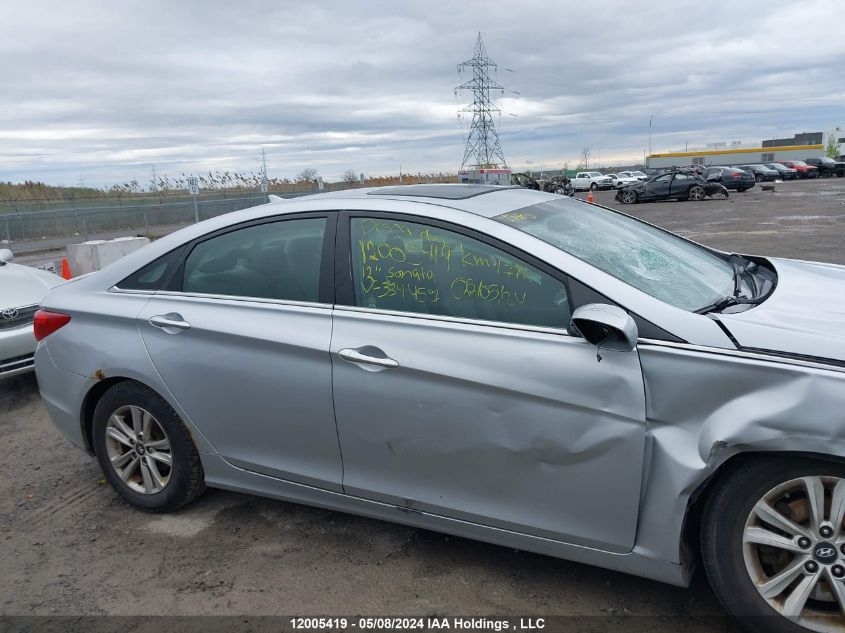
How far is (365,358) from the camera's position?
2.87m

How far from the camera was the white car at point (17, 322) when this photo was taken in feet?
18.4

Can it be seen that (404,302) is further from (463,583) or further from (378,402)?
(463,583)

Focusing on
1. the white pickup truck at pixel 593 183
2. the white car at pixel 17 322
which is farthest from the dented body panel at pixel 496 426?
the white pickup truck at pixel 593 183

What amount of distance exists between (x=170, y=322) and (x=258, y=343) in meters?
0.57

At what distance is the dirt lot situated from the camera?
2.82 m

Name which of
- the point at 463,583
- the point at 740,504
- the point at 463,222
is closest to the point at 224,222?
the point at 463,222

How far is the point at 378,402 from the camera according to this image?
2.86 metres

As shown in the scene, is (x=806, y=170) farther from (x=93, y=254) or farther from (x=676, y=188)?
(x=93, y=254)

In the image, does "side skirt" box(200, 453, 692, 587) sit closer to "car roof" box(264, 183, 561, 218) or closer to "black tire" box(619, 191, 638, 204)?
"car roof" box(264, 183, 561, 218)


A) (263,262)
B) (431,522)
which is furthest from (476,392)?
(263,262)

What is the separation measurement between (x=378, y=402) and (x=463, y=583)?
876mm

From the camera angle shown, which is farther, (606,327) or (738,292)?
(738,292)

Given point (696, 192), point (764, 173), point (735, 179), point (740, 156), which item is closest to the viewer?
point (696, 192)

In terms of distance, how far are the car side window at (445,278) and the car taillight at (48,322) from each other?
183 cm
